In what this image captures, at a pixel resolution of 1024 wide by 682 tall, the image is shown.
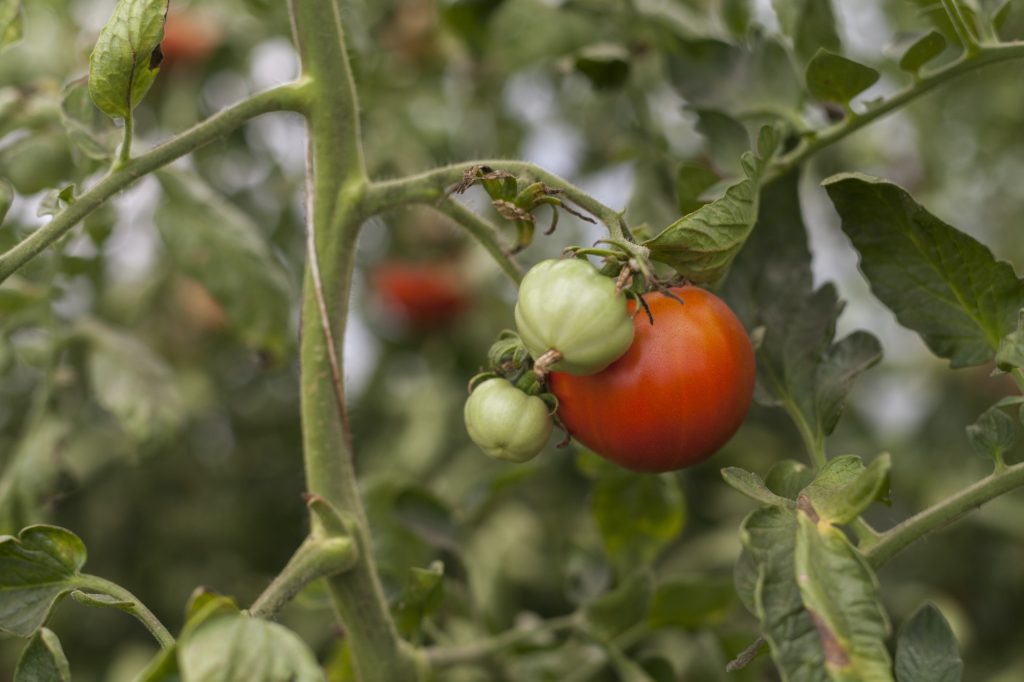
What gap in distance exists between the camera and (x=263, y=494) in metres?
2.00

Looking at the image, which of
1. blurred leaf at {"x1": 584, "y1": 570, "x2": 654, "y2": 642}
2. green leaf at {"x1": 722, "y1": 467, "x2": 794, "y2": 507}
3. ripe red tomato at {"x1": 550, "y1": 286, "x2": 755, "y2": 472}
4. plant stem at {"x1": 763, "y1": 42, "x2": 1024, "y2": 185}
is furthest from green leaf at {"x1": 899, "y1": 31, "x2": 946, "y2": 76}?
blurred leaf at {"x1": 584, "y1": 570, "x2": 654, "y2": 642}

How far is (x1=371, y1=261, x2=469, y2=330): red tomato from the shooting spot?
2.14 m

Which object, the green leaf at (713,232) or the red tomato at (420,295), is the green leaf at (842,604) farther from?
the red tomato at (420,295)

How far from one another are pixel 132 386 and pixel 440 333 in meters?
0.93

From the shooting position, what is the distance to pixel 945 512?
0.75 m

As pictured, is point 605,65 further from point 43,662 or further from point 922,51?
point 43,662

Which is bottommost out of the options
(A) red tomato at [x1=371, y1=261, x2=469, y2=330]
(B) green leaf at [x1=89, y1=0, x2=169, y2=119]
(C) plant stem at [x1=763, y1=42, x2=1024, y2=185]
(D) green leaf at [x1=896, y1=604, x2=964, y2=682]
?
(A) red tomato at [x1=371, y1=261, x2=469, y2=330]

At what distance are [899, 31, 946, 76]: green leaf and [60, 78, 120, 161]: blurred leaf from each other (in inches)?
26.5

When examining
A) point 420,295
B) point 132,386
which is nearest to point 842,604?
point 132,386

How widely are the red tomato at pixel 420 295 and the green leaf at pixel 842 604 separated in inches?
60.5

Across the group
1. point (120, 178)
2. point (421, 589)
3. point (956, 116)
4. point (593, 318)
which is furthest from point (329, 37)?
point (956, 116)

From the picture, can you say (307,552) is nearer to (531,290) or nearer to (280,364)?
(531,290)

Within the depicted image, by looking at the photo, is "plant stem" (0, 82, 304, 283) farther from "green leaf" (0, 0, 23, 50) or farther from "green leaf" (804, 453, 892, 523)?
"green leaf" (804, 453, 892, 523)

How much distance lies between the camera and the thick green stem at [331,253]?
2.71 ft
